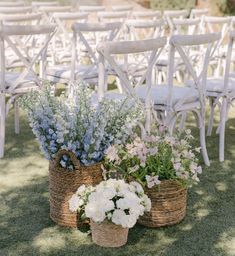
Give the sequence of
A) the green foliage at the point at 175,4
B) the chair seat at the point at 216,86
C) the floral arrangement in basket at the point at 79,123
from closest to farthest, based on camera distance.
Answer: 1. the floral arrangement in basket at the point at 79,123
2. the chair seat at the point at 216,86
3. the green foliage at the point at 175,4

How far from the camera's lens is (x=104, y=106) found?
3.56 m

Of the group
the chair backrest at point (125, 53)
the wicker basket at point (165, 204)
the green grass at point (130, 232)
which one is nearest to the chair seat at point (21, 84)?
the green grass at point (130, 232)

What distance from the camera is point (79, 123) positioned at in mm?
3508

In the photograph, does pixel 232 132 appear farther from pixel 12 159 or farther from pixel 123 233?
pixel 123 233

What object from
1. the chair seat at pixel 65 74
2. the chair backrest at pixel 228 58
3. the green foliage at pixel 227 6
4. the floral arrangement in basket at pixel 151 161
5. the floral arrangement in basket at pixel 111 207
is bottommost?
the floral arrangement in basket at pixel 111 207

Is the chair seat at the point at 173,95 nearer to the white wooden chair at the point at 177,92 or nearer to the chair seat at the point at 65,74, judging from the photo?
the white wooden chair at the point at 177,92

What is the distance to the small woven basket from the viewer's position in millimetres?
3303

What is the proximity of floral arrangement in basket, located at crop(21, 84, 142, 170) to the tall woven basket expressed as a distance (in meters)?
0.05

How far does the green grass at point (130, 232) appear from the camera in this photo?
333 centimetres

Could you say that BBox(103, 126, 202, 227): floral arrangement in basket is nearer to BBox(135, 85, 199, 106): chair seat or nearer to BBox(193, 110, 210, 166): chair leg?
BBox(135, 85, 199, 106): chair seat

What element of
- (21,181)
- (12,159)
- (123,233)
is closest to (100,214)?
(123,233)

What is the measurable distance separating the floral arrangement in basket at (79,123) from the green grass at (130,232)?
44 cm

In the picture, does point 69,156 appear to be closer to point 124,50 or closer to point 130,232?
point 130,232

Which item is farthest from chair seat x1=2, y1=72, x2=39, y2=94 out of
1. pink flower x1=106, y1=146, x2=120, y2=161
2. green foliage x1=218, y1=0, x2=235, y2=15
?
green foliage x1=218, y1=0, x2=235, y2=15
